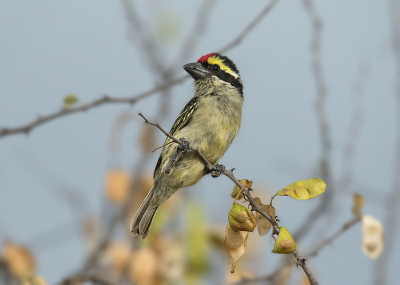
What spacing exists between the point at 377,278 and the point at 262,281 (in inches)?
42.7

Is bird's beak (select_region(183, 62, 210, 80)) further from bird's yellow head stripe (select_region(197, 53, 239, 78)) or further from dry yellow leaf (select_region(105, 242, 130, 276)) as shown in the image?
dry yellow leaf (select_region(105, 242, 130, 276))

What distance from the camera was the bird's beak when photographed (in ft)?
14.2

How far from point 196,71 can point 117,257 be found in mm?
2043

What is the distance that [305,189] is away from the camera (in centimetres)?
235

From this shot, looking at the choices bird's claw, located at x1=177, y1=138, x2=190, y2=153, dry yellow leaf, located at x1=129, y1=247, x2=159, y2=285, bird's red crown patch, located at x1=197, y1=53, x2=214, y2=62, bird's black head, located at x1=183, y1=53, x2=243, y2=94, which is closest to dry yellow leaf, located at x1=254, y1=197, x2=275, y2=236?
bird's claw, located at x1=177, y1=138, x2=190, y2=153

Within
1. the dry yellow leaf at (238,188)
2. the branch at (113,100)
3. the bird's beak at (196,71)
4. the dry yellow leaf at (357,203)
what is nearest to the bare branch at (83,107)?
the branch at (113,100)

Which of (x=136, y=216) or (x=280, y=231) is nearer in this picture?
(x=280, y=231)

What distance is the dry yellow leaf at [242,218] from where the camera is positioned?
2.37 m

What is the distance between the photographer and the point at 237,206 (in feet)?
7.88

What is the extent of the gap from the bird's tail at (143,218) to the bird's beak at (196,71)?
4.15 ft

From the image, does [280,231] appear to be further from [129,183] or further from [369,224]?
[129,183]

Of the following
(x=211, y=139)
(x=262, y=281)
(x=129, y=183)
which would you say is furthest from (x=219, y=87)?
(x=262, y=281)

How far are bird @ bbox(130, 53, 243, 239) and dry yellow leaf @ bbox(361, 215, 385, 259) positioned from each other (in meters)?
1.46

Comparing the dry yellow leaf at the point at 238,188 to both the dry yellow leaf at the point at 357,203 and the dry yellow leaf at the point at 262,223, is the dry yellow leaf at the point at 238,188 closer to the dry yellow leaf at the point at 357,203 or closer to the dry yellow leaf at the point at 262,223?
the dry yellow leaf at the point at 262,223
